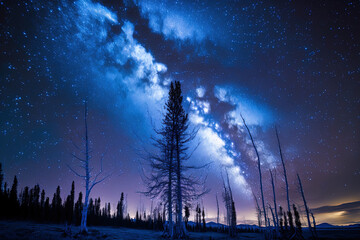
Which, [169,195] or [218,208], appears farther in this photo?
[218,208]

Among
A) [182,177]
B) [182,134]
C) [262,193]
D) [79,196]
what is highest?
[182,134]

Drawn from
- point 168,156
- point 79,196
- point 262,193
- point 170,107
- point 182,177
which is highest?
point 170,107

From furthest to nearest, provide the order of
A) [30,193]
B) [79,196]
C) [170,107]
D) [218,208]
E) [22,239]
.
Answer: [79,196]
[30,193]
[218,208]
[170,107]
[22,239]

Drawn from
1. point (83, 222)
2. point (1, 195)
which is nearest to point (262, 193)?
point (83, 222)

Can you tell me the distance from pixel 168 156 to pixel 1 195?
7436cm

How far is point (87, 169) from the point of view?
54.6ft

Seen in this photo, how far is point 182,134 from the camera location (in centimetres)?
1506

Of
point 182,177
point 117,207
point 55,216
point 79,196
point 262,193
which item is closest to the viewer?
point 182,177

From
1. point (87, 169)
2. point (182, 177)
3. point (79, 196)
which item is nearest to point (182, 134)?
point (182, 177)

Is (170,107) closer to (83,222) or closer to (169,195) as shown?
(169,195)

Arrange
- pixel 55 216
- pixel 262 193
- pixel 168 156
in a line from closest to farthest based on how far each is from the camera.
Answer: pixel 168 156
pixel 262 193
pixel 55 216

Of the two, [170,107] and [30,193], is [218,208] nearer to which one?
[170,107]

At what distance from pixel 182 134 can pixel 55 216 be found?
69.2m

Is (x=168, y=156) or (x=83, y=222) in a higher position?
(x=168, y=156)
